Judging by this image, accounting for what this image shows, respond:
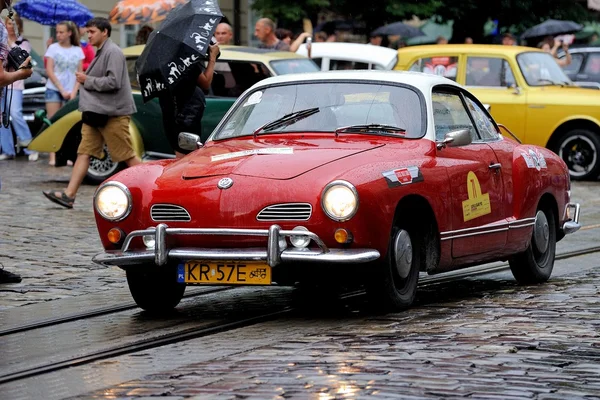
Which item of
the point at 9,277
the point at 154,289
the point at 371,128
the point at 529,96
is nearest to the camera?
the point at 154,289

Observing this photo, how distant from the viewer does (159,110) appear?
695 inches

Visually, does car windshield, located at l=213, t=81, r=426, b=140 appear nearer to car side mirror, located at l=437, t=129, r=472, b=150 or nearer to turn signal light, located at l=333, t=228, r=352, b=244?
car side mirror, located at l=437, t=129, r=472, b=150

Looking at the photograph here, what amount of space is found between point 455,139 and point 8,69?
308 cm

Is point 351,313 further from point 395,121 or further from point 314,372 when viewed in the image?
point 314,372

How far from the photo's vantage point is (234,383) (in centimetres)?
631

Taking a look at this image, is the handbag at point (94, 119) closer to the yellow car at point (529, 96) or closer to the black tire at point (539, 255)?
the black tire at point (539, 255)

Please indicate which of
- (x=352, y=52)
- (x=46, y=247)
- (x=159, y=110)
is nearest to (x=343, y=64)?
(x=352, y=52)

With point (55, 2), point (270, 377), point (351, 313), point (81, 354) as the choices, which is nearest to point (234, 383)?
point (270, 377)

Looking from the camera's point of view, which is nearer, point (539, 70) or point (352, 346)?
point (352, 346)

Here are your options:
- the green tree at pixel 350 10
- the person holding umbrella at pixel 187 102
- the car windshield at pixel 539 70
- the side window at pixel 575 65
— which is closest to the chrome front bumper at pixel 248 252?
the person holding umbrella at pixel 187 102

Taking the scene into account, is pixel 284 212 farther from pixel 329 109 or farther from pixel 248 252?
pixel 329 109

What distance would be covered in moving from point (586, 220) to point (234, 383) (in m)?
9.42

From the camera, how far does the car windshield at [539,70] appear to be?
19828mm

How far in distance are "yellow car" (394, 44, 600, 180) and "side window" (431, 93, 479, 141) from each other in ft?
31.9
